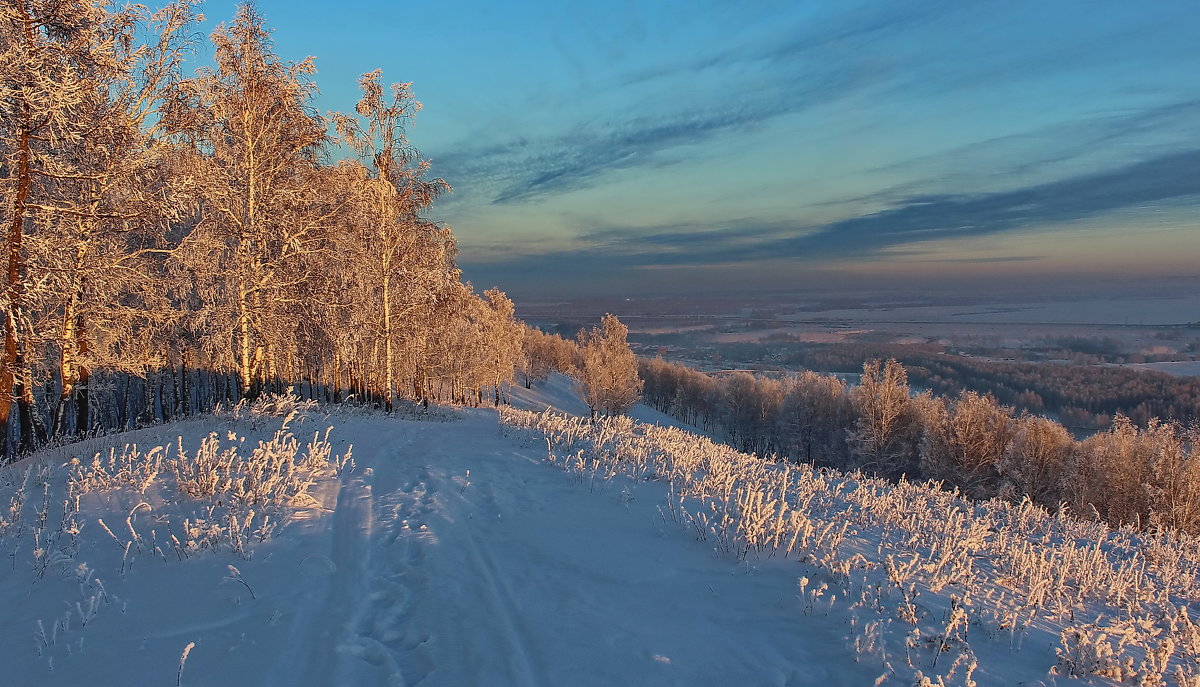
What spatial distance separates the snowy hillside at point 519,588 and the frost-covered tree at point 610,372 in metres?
37.3

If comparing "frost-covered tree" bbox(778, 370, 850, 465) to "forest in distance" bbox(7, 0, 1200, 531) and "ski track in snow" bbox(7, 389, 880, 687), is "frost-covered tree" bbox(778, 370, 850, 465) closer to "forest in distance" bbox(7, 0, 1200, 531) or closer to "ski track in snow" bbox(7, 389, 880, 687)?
"forest in distance" bbox(7, 0, 1200, 531)

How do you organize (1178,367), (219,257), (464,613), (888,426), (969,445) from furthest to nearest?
1. (1178,367)
2. (888,426)
3. (969,445)
4. (219,257)
5. (464,613)

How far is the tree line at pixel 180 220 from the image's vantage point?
1045cm

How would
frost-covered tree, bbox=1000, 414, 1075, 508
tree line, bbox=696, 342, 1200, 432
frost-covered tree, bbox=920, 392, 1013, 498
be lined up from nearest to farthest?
frost-covered tree, bbox=1000, 414, 1075, 508 → frost-covered tree, bbox=920, 392, 1013, 498 → tree line, bbox=696, 342, 1200, 432

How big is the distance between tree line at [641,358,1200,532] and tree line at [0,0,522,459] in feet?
50.6

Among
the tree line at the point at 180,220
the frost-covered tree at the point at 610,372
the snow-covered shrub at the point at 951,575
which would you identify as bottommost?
the frost-covered tree at the point at 610,372

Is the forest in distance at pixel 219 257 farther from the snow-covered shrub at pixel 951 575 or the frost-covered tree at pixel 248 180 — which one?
the snow-covered shrub at pixel 951 575

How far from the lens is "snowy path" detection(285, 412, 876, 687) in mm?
3367

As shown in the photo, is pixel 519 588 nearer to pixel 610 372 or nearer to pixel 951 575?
pixel 951 575

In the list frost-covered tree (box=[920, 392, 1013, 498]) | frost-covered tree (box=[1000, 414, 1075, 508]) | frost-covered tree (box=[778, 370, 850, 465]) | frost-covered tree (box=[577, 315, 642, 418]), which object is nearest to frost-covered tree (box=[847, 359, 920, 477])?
frost-covered tree (box=[920, 392, 1013, 498])

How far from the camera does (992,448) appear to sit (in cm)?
3694

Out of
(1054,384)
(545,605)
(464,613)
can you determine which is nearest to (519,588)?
(545,605)

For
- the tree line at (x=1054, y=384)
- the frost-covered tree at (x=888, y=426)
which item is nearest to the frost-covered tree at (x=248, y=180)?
the frost-covered tree at (x=888, y=426)

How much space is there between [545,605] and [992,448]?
42.4 meters
